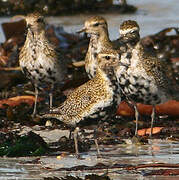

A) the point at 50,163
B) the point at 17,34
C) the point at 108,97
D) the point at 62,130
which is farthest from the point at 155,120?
the point at 17,34

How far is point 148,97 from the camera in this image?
899 cm

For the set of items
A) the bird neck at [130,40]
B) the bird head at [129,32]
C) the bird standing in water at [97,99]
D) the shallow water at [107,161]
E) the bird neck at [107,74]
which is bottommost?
the shallow water at [107,161]

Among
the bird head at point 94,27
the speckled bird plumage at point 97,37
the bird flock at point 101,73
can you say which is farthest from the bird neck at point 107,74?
the bird head at point 94,27

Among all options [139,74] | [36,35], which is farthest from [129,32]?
[36,35]

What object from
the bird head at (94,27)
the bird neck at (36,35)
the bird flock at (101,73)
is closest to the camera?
the bird flock at (101,73)

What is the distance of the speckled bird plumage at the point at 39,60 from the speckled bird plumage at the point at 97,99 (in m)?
1.94

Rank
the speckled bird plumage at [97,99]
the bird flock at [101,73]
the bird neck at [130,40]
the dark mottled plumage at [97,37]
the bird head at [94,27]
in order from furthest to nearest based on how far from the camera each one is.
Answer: the bird head at [94,27], the dark mottled plumage at [97,37], the bird neck at [130,40], the bird flock at [101,73], the speckled bird plumage at [97,99]

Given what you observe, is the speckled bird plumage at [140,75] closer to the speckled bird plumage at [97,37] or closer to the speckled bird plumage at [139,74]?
the speckled bird plumage at [139,74]

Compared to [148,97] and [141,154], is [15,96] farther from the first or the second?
[141,154]

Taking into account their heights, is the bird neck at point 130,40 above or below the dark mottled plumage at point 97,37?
above

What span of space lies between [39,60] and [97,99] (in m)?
2.57

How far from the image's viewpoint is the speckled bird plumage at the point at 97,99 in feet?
25.1

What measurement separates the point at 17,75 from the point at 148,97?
2745mm

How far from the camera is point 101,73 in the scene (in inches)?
313
